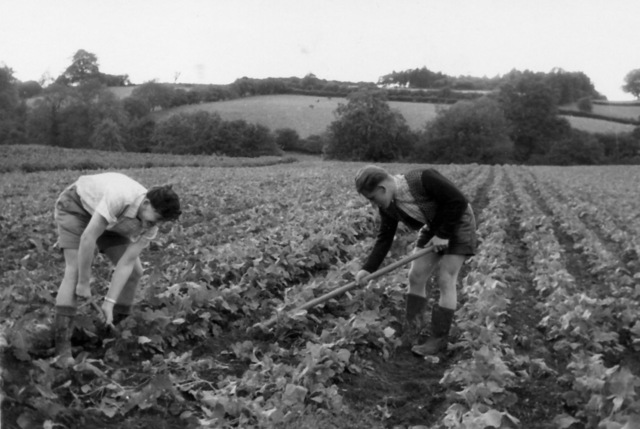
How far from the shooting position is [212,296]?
592cm

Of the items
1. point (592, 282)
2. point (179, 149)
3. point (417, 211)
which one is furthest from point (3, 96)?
point (179, 149)

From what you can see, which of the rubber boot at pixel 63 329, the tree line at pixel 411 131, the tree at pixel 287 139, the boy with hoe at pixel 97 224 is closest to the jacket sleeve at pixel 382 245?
the boy with hoe at pixel 97 224

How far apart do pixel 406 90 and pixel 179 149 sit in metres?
40.7

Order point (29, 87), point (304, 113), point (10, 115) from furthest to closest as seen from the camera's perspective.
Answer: point (304, 113), point (10, 115), point (29, 87)

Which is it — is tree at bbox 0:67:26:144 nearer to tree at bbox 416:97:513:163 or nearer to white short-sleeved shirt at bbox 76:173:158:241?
white short-sleeved shirt at bbox 76:173:158:241

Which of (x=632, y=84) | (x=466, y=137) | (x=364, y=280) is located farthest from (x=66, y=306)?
(x=466, y=137)

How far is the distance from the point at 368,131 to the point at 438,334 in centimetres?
5476

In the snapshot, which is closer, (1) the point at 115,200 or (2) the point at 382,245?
(1) the point at 115,200

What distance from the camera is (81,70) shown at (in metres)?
6.62

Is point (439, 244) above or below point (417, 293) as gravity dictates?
above

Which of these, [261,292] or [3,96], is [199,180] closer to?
[3,96]

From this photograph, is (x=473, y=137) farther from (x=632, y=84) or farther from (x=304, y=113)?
(x=632, y=84)

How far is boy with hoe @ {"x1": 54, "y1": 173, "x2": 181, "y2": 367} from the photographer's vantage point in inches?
167

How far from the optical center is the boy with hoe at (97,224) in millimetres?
4238
